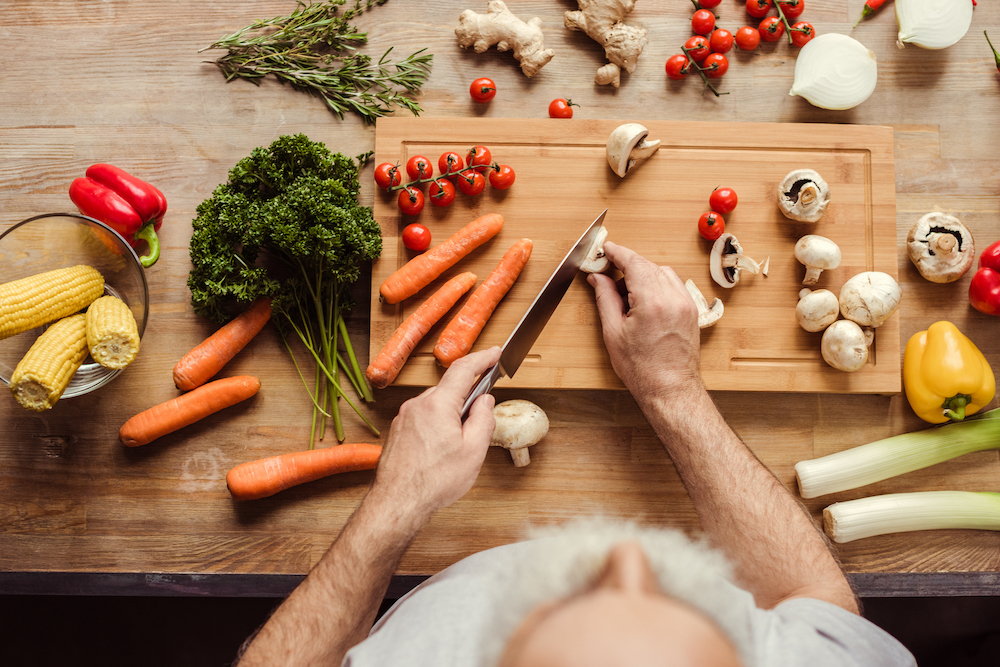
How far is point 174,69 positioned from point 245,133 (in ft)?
1.22

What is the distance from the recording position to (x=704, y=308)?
200 centimetres

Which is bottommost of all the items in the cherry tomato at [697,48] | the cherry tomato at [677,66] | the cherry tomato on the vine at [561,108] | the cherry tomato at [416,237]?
the cherry tomato at [416,237]

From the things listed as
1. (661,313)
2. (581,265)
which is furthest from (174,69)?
(661,313)

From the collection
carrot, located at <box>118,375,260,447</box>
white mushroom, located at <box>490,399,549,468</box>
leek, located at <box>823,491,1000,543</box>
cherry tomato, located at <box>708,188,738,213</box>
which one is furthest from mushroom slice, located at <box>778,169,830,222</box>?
carrot, located at <box>118,375,260,447</box>

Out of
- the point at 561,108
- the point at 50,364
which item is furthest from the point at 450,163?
the point at 50,364

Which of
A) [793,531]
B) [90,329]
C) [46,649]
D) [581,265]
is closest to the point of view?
[793,531]

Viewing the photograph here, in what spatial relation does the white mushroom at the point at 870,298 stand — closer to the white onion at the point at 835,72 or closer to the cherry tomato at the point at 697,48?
the white onion at the point at 835,72

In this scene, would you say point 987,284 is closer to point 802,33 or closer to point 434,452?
point 802,33

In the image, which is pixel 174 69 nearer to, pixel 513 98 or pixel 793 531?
pixel 513 98

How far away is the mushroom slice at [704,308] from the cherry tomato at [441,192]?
899mm

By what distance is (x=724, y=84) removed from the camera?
2.20 m

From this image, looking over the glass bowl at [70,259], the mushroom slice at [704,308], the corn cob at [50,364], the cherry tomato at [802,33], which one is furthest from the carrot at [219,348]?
the cherry tomato at [802,33]

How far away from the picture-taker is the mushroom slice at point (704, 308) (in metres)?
1.98

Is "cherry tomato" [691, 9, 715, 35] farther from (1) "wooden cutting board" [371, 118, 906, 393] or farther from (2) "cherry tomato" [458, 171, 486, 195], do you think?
(2) "cherry tomato" [458, 171, 486, 195]
